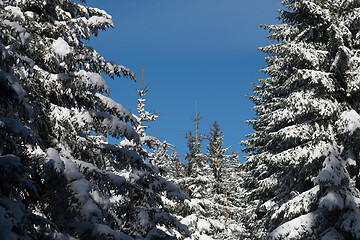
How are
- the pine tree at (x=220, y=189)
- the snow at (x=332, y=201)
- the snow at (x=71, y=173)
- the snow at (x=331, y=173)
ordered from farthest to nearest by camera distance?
the pine tree at (x=220, y=189), the snow at (x=331, y=173), the snow at (x=332, y=201), the snow at (x=71, y=173)

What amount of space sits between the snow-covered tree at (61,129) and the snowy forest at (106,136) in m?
0.02

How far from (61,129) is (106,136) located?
3.69 feet

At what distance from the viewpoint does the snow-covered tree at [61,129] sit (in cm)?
540

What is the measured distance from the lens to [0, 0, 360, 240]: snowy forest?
20.7ft

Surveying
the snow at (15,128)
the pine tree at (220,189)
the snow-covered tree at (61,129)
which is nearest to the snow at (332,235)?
the snow-covered tree at (61,129)

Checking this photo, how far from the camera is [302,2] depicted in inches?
527

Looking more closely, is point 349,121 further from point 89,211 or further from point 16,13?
point 16,13

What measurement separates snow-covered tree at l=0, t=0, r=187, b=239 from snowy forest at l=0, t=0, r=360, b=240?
0.02 m

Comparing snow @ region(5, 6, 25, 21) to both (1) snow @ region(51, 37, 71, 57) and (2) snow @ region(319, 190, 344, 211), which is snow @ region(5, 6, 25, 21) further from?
(2) snow @ region(319, 190, 344, 211)

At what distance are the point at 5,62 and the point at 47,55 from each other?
3432 millimetres

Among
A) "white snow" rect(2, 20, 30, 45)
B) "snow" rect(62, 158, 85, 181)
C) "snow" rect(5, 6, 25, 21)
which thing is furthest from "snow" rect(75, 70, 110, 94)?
"snow" rect(62, 158, 85, 181)

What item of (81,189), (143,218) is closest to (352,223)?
(143,218)

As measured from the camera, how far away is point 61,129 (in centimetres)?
841

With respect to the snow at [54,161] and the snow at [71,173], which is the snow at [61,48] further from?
the snow at [71,173]
